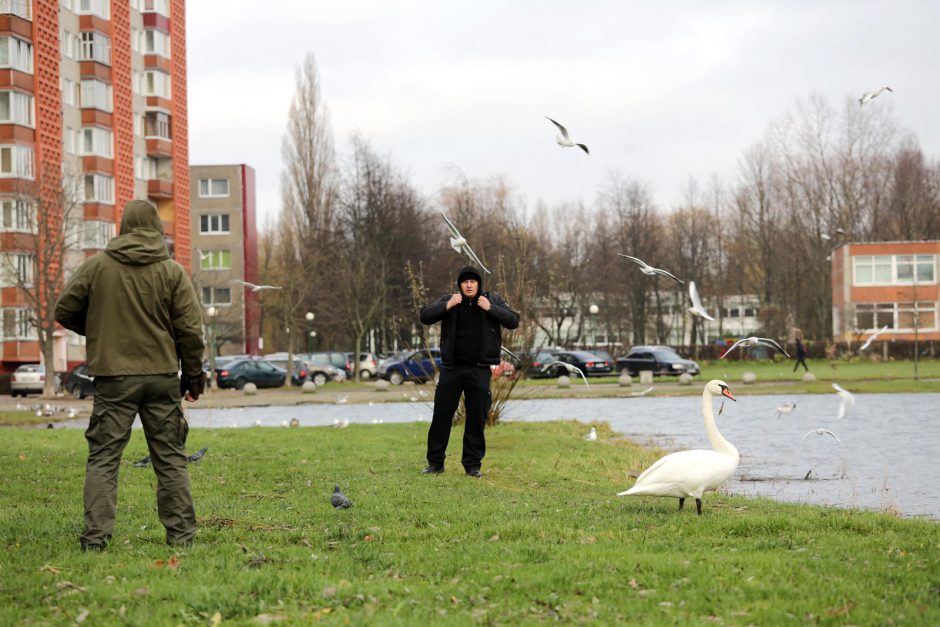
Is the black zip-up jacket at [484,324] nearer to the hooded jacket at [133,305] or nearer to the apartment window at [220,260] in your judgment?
the hooded jacket at [133,305]

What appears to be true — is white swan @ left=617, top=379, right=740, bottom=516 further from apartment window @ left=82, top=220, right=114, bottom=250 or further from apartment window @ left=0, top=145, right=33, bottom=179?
apartment window @ left=82, top=220, right=114, bottom=250

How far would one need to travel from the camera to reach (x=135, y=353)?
728 cm

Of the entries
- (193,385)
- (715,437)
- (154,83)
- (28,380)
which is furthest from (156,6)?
(193,385)

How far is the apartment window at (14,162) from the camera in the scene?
5275 centimetres

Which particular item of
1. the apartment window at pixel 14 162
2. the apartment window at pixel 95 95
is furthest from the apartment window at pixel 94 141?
the apartment window at pixel 14 162

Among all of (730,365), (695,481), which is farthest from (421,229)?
(695,481)

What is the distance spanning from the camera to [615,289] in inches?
3147

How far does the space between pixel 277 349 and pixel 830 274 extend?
134 ft

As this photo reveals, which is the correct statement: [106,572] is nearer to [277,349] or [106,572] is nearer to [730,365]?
[730,365]

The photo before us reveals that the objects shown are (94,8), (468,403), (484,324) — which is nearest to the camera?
(484,324)

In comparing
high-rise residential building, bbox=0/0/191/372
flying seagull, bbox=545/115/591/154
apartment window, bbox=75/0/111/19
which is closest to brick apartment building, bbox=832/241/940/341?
high-rise residential building, bbox=0/0/191/372

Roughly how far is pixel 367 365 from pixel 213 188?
109 ft

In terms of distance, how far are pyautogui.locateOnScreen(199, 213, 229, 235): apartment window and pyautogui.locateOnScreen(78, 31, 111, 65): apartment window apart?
26.4 m

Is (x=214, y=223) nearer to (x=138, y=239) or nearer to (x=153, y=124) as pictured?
(x=153, y=124)
